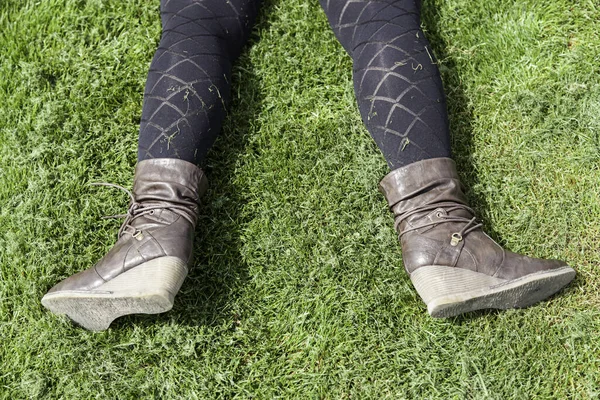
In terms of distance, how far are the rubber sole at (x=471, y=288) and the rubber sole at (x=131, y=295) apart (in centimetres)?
90

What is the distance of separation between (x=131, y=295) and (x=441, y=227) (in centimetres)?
117

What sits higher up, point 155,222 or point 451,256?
point 155,222

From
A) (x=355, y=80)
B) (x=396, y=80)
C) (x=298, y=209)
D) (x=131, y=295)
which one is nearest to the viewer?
(x=131, y=295)

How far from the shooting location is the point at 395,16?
2.37m

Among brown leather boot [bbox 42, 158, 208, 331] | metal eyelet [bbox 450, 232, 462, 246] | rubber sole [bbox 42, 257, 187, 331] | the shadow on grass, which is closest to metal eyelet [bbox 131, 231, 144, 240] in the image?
brown leather boot [bbox 42, 158, 208, 331]

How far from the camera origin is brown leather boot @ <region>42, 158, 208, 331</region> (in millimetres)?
2113

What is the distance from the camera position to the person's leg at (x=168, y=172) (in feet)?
7.03

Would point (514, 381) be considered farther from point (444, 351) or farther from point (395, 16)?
point (395, 16)

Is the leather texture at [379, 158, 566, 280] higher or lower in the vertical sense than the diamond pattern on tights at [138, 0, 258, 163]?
lower

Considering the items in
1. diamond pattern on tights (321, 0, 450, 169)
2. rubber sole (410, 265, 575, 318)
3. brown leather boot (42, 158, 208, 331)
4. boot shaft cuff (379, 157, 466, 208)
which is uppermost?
diamond pattern on tights (321, 0, 450, 169)

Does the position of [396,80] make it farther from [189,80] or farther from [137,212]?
[137,212]

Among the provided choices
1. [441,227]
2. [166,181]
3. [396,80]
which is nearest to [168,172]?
[166,181]

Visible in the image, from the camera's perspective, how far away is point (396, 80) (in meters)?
2.30

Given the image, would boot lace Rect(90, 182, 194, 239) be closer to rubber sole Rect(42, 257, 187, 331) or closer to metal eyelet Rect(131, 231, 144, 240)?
metal eyelet Rect(131, 231, 144, 240)
